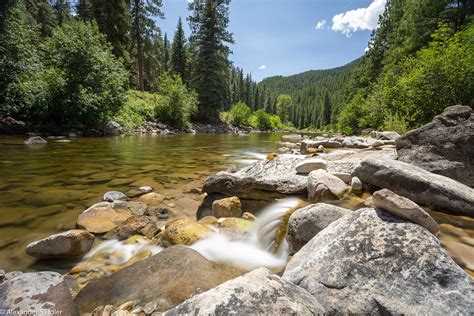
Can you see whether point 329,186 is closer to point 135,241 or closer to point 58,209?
point 135,241

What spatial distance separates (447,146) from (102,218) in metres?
5.52

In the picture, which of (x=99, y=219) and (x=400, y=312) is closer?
(x=400, y=312)

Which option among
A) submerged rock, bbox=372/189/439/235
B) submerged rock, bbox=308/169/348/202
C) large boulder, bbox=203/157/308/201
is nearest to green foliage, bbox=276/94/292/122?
large boulder, bbox=203/157/308/201

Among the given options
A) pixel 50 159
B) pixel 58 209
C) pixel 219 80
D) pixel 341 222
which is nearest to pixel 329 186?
pixel 341 222

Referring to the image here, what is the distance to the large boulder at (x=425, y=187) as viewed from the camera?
280cm

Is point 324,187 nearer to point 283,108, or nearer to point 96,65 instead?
point 96,65

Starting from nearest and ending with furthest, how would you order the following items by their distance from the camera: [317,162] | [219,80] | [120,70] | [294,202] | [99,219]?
[99,219] < [294,202] < [317,162] < [120,70] < [219,80]

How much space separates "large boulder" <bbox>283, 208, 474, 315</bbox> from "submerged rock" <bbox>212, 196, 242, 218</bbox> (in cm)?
181

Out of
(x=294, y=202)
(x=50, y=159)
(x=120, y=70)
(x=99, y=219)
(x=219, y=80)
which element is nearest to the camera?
(x=99, y=219)

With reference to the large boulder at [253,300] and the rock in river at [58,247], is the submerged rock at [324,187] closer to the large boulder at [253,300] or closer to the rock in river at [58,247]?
the large boulder at [253,300]

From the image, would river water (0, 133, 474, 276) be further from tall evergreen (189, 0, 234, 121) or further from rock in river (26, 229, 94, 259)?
tall evergreen (189, 0, 234, 121)

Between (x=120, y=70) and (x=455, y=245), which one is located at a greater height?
(x=120, y=70)

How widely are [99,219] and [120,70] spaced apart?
17.7 meters

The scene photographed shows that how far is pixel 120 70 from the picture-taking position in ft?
58.2
